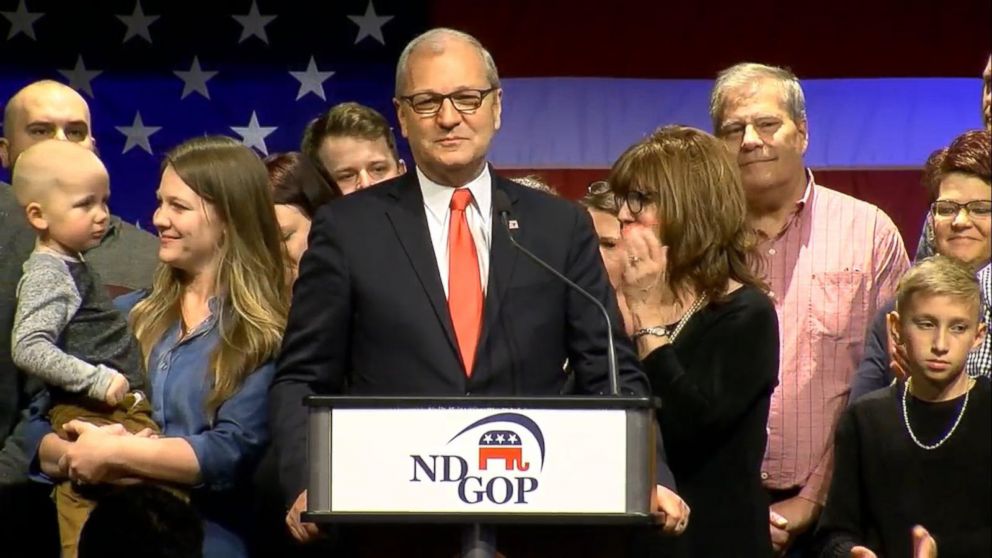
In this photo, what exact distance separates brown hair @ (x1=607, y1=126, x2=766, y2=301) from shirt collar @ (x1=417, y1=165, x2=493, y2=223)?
18.4 inches

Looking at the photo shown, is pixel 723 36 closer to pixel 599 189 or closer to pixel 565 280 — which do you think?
pixel 599 189

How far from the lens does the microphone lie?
3107 millimetres

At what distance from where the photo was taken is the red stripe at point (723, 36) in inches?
240

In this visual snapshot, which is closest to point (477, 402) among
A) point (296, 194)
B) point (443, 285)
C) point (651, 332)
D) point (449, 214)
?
point (443, 285)

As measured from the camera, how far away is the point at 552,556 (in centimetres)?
313

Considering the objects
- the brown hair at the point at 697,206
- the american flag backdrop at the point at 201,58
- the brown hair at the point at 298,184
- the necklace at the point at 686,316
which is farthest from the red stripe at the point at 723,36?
the necklace at the point at 686,316

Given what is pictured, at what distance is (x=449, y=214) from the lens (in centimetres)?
349

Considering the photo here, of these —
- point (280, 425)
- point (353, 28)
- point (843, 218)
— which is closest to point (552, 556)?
point (280, 425)

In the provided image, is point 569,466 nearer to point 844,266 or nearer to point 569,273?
point 569,273

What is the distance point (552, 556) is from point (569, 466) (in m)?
0.34

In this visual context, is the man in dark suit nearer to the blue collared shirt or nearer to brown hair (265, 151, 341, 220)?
the blue collared shirt

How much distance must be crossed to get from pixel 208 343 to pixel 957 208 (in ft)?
5.69

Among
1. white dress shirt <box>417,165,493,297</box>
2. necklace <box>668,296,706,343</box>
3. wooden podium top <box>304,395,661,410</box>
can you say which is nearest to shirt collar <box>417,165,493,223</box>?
white dress shirt <box>417,165,493,297</box>

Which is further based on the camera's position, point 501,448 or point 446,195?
point 446,195
